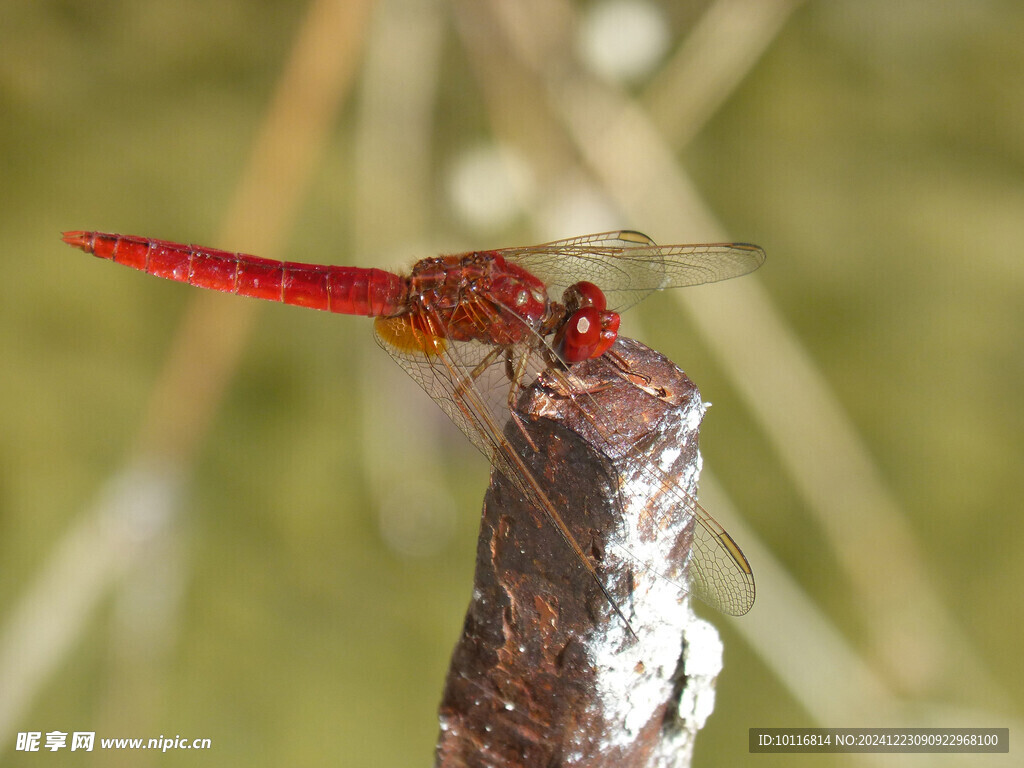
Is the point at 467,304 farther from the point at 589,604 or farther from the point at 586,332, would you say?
the point at 589,604

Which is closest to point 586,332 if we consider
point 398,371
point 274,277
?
point 274,277

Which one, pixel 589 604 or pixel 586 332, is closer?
pixel 589 604

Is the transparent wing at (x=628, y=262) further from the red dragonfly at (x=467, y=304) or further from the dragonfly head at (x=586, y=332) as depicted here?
the dragonfly head at (x=586, y=332)

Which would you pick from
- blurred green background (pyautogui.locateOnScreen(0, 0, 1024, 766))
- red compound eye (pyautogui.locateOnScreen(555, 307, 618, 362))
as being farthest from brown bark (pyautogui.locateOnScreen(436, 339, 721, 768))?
blurred green background (pyautogui.locateOnScreen(0, 0, 1024, 766))

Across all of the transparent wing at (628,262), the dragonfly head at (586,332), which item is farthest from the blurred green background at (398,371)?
the dragonfly head at (586,332)

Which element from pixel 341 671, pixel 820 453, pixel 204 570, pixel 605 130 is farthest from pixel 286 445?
pixel 820 453

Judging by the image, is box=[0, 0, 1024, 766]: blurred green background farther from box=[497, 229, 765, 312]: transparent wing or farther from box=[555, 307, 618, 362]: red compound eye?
box=[555, 307, 618, 362]: red compound eye
